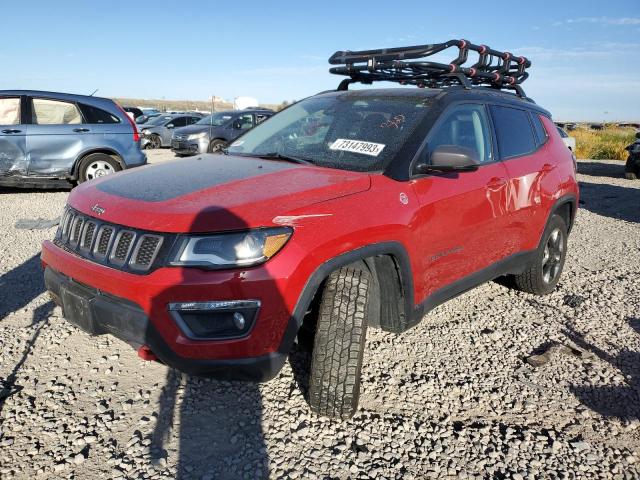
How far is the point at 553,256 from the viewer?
454cm

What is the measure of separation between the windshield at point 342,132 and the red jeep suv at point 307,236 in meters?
0.01

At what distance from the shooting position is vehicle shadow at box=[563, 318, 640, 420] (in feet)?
9.20

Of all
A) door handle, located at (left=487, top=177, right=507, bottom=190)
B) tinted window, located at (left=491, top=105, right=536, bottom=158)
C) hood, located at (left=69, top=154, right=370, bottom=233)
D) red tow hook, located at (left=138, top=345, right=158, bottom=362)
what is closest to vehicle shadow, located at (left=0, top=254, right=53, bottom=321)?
hood, located at (left=69, top=154, right=370, bottom=233)

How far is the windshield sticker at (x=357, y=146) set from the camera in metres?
2.98

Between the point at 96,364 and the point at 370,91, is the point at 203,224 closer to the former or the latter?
the point at 96,364

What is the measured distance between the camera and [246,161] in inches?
124

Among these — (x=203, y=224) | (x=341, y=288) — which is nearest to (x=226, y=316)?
(x=203, y=224)

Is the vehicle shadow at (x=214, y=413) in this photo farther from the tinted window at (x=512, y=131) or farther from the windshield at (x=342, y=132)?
the tinted window at (x=512, y=131)

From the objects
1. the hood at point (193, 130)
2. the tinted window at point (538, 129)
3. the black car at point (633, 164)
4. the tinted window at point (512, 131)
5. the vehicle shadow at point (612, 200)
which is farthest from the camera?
the hood at point (193, 130)

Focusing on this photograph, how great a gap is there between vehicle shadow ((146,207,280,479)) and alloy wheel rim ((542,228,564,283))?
2.91 meters

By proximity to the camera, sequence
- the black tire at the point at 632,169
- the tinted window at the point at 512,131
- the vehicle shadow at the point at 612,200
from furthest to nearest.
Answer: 1. the black tire at the point at 632,169
2. the vehicle shadow at the point at 612,200
3. the tinted window at the point at 512,131

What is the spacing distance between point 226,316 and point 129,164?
7564 millimetres

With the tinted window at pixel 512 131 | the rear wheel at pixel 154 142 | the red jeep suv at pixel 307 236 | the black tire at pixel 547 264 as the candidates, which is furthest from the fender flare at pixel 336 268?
the rear wheel at pixel 154 142

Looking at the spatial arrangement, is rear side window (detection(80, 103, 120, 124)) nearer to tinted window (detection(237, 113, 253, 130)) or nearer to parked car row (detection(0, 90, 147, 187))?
parked car row (detection(0, 90, 147, 187))
